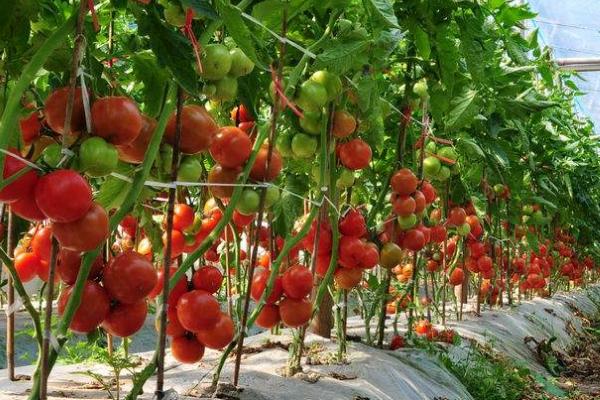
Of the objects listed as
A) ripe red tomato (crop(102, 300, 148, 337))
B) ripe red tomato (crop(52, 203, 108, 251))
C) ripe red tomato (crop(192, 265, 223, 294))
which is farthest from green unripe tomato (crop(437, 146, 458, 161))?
ripe red tomato (crop(52, 203, 108, 251))

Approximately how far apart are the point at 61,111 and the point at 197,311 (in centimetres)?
45

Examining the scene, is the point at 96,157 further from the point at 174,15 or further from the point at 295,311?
the point at 295,311

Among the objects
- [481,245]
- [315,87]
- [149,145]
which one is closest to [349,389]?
[315,87]

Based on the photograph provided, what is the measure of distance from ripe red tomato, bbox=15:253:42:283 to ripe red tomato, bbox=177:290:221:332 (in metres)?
0.25

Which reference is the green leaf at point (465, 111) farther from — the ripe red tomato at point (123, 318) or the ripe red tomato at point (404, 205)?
the ripe red tomato at point (123, 318)

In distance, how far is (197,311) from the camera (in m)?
1.04

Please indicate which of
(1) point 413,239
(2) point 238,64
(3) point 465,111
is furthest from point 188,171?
(1) point 413,239

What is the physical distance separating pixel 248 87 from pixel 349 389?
2.96ft

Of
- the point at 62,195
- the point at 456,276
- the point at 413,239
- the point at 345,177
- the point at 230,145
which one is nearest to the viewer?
the point at 62,195

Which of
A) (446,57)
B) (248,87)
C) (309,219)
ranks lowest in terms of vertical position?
(309,219)

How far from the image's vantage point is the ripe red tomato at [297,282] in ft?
4.53

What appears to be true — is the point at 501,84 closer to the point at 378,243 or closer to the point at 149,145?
the point at 378,243

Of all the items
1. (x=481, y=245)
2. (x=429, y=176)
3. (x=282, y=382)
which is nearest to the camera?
(x=282, y=382)

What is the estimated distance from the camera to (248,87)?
1.20m
